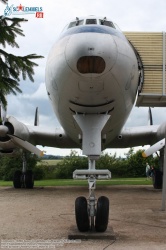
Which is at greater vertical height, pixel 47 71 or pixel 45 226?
pixel 47 71

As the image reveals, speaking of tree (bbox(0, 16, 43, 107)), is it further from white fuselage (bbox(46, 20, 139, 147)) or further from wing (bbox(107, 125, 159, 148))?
wing (bbox(107, 125, 159, 148))

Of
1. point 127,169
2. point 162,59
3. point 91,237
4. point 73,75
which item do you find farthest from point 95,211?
point 127,169

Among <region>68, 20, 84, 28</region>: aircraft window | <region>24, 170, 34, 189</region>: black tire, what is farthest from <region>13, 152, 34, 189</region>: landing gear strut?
<region>68, 20, 84, 28</region>: aircraft window

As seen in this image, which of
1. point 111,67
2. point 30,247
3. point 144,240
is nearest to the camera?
point 30,247

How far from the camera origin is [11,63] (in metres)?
6.93

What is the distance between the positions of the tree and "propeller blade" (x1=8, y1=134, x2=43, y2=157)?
5.37 meters

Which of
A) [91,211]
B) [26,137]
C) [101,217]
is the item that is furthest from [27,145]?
[101,217]

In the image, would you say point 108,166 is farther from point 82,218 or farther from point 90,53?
point 90,53

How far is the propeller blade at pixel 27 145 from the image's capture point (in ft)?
40.0

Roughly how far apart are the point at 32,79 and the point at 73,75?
1.37 m

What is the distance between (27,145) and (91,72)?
717 cm

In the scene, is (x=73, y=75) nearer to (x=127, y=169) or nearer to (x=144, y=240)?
(x=144, y=240)

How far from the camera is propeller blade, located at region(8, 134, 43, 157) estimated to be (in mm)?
12195

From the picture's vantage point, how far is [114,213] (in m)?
8.69
